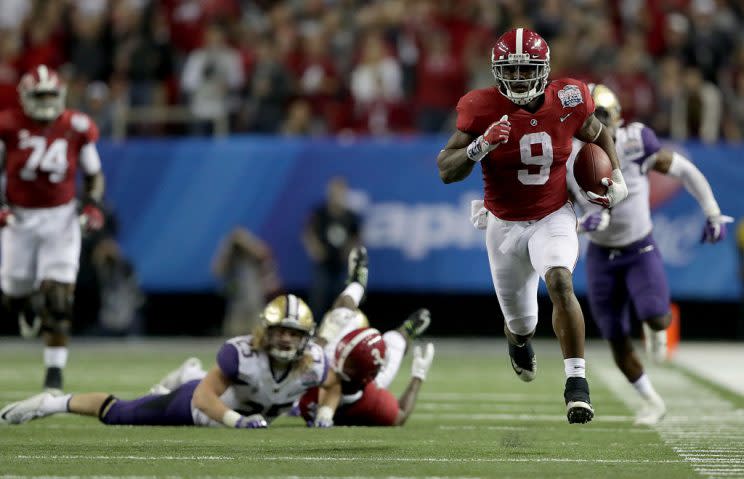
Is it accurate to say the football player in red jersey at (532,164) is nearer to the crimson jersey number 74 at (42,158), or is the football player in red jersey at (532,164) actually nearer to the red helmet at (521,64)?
the red helmet at (521,64)

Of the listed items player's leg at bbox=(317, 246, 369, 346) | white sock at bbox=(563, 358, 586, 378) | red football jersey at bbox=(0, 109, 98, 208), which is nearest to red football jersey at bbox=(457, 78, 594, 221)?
white sock at bbox=(563, 358, 586, 378)

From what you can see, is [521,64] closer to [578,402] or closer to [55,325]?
[578,402]

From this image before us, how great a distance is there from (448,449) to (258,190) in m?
7.46

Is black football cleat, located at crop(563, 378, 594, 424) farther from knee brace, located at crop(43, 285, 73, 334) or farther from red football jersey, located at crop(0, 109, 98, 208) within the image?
red football jersey, located at crop(0, 109, 98, 208)

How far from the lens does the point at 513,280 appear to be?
20.6 feet

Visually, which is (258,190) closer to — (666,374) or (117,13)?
(117,13)

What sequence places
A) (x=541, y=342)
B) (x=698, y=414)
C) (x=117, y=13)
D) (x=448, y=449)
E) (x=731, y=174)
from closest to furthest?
(x=448, y=449) < (x=698, y=414) < (x=731, y=174) < (x=541, y=342) < (x=117, y=13)

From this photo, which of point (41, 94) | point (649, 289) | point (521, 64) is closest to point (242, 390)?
point (521, 64)

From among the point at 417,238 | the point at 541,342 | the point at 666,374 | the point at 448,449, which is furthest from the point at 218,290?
the point at 448,449

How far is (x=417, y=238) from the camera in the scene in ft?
42.6

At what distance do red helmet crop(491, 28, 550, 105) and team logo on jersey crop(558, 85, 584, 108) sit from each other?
0.39 ft

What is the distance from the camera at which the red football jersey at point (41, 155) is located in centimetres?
821

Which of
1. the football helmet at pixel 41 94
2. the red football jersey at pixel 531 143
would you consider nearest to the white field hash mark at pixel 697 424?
the red football jersey at pixel 531 143

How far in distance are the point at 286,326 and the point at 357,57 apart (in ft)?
24.7
